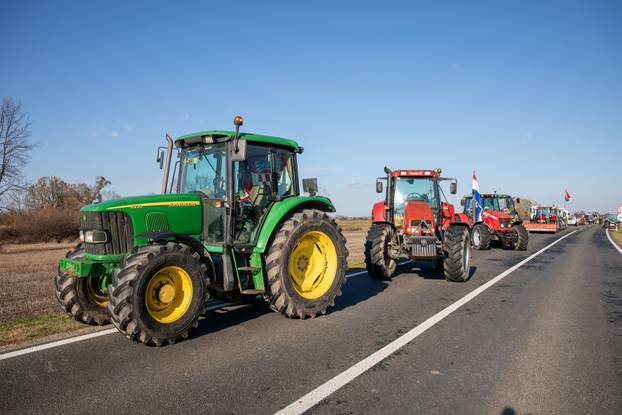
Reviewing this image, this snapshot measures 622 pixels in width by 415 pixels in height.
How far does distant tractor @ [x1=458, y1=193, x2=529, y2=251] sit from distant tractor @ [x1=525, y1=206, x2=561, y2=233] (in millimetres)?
16205

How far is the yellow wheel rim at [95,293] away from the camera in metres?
5.44

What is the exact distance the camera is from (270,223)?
5848 millimetres

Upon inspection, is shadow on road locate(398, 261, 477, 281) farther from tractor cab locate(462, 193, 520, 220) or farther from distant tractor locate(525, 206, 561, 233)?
distant tractor locate(525, 206, 561, 233)

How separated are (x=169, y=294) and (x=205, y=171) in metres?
1.87

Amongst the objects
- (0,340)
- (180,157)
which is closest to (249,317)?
(180,157)

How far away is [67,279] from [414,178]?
775 cm

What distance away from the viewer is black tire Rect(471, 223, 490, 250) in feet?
57.9

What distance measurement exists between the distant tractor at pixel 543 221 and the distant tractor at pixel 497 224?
53.2 feet

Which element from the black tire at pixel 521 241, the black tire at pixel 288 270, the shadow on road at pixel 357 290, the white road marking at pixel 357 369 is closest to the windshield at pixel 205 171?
the black tire at pixel 288 270

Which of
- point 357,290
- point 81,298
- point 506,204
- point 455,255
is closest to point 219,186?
point 81,298

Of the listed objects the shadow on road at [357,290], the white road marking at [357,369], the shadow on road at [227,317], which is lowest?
the white road marking at [357,369]

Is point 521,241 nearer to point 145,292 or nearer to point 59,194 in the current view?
point 145,292

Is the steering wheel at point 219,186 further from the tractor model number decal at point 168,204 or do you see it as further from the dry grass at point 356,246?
the dry grass at point 356,246

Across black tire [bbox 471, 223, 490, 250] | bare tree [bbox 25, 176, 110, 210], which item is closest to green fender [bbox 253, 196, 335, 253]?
black tire [bbox 471, 223, 490, 250]
